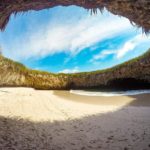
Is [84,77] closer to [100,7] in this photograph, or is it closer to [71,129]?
[71,129]

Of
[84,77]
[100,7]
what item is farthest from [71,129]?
[84,77]

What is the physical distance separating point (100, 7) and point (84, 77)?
618 inches

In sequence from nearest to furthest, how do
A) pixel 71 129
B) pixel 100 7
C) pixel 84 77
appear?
pixel 100 7 < pixel 71 129 < pixel 84 77

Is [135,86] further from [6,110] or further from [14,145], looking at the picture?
[14,145]

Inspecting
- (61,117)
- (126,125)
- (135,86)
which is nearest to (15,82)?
(135,86)

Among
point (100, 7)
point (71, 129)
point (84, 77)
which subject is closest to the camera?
point (100, 7)

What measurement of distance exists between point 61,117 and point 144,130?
3.34 metres

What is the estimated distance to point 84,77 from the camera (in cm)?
2077

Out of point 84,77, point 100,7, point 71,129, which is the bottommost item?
point 71,129

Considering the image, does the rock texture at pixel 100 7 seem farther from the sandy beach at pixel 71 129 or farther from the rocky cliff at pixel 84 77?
the rocky cliff at pixel 84 77

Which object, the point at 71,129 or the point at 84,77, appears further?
the point at 84,77

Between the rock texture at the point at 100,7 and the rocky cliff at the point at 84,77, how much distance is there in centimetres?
1374

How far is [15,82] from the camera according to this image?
19.8 m

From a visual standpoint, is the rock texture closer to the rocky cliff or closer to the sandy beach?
the sandy beach
